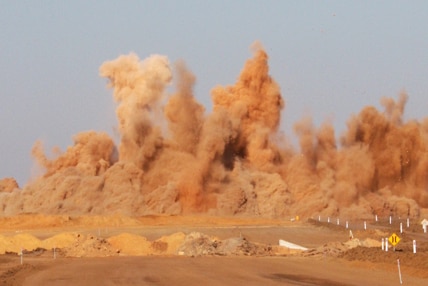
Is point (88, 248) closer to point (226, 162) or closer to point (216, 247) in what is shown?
point (216, 247)

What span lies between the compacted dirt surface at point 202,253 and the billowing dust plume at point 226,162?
4.96 meters

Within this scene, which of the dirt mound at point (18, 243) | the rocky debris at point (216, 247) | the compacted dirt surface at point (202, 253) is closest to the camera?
the compacted dirt surface at point (202, 253)

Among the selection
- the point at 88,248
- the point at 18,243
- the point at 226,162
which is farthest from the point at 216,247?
the point at 226,162

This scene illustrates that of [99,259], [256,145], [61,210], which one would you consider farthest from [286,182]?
[99,259]

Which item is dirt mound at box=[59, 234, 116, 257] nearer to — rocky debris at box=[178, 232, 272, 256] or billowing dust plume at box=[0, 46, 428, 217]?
rocky debris at box=[178, 232, 272, 256]

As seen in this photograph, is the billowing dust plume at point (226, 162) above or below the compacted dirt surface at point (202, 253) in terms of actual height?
above

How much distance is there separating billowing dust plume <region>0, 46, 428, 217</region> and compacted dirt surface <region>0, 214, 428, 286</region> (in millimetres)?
4955

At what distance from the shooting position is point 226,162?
3322 inches

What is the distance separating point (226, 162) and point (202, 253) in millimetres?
35734

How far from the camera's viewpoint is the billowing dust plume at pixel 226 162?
7856 cm

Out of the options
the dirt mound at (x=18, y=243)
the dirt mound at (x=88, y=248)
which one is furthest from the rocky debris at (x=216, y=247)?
the dirt mound at (x=18, y=243)

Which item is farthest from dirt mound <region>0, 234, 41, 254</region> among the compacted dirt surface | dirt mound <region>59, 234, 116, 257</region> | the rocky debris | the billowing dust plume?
the billowing dust plume

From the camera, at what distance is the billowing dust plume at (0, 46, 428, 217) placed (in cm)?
7856

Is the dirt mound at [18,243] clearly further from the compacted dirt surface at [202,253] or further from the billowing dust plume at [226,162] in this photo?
the billowing dust plume at [226,162]
